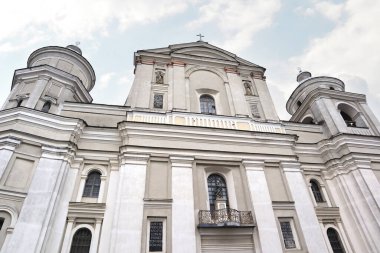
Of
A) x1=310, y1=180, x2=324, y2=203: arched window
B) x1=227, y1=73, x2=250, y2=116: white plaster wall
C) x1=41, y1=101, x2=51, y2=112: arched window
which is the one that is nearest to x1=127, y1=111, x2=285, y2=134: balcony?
x1=227, y1=73, x2=250, y2=116: white plaster wall

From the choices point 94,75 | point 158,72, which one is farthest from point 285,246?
point 94,75

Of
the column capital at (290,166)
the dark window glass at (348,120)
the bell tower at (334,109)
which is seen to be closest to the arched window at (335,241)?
the column capital at (290,166)

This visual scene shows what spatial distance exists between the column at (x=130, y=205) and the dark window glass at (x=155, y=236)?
58 cm

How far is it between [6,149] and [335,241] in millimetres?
15999

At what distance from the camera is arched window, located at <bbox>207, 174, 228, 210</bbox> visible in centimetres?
1222

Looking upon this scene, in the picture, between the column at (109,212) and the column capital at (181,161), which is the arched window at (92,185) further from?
the column capital at (181,161)

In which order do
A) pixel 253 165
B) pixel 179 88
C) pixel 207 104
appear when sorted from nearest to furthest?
pixel 253 165 → pixel 179 88 → pixel 207 104

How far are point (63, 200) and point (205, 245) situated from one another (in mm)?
6379

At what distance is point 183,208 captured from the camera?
450 inches

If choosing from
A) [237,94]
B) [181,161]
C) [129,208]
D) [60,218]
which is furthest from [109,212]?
[237,94]

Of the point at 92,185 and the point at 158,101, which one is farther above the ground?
A: the point at 158,101

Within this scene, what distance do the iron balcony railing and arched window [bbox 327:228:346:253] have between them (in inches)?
186

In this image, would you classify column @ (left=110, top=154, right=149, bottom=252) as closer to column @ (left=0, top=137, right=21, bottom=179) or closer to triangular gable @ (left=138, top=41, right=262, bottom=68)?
column @ (left=0, top=137, right=21, bottom=179)

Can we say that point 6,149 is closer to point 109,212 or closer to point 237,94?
point 109,212
